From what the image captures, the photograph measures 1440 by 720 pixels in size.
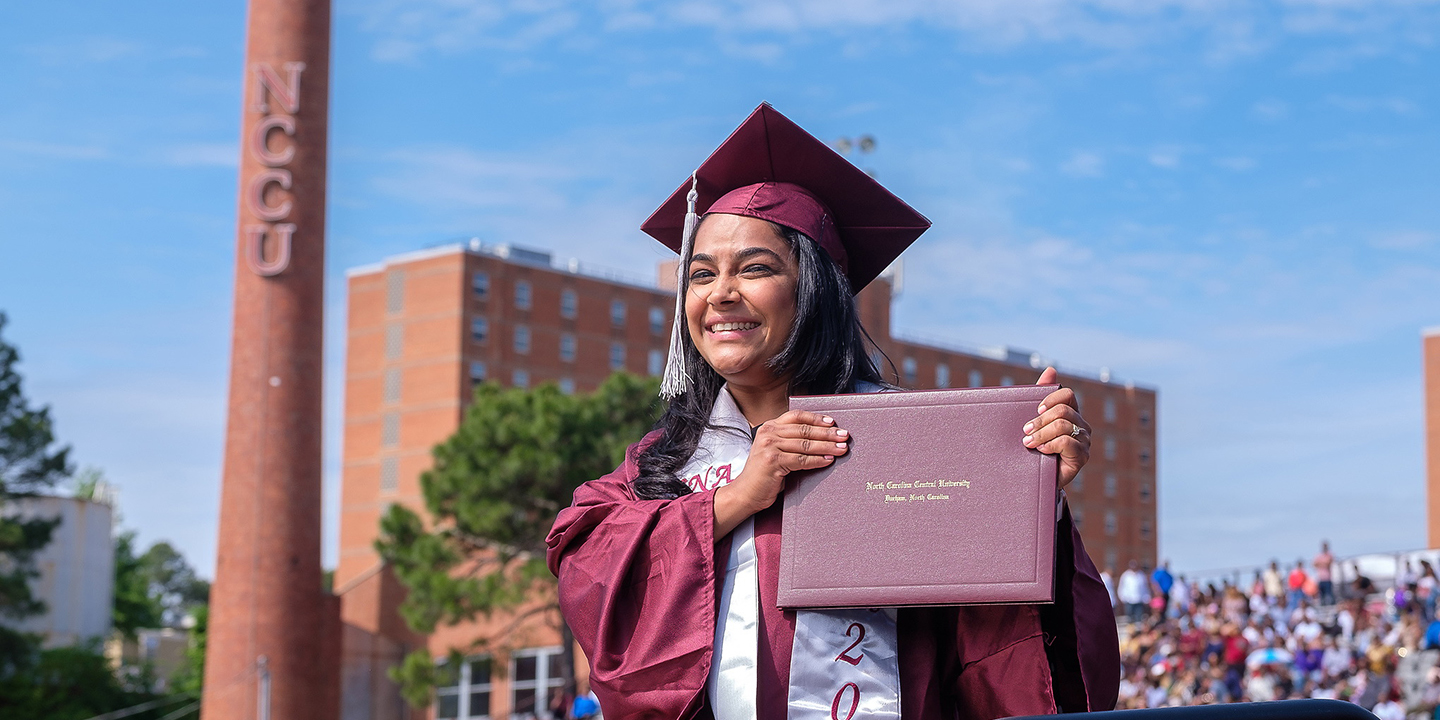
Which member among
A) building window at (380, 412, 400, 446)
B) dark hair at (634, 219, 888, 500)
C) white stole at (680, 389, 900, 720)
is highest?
building window at (380, 412, 400, 446)

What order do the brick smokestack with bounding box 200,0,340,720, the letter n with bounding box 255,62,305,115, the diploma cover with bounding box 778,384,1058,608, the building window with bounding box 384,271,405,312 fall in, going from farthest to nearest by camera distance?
1. the building window with bounding box 384,271,405,312
2. the letter n with bounding box 255,62,305,115
3. the brick smokestack with bounding box 200,0,340,720
4. the diploma cover with bounding box 778,384,1058,608

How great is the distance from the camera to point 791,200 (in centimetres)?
291

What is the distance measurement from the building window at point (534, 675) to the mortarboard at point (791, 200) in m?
48.8

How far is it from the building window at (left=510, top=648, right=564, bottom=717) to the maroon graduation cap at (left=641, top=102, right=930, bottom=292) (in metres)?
48.9

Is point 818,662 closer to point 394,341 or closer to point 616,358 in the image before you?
point 394,341

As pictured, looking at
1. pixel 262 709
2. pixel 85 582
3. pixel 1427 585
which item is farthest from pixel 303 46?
pixel 85 582

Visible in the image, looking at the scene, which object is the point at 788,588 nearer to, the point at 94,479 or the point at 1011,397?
the point at 1011,397

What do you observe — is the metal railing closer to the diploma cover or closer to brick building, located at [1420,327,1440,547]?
the diploma cover

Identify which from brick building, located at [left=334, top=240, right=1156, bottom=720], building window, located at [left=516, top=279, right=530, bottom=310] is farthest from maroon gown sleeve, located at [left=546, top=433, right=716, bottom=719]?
building window, located at [left=516, top=279, right=530, bottom=310]

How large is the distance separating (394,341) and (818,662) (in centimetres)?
Answer: 6528

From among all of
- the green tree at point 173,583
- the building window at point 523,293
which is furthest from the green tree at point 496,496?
the green tree at point 173,583

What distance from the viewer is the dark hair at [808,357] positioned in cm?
281

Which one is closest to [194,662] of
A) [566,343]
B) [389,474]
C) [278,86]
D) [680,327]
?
[389,474]

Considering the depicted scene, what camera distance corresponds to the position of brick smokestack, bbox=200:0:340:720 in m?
32.7
